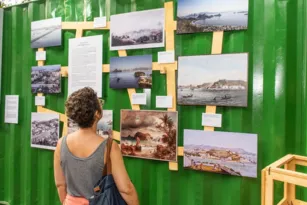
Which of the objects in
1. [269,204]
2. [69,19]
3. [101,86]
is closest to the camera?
[269,204]

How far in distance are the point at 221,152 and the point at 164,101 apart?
51cm

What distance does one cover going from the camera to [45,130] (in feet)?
8.14

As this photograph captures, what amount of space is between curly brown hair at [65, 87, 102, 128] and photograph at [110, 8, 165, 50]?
2.46ft

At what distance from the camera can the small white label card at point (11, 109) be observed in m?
2.68

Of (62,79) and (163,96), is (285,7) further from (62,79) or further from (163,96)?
(62,79)

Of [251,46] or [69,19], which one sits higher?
[69,19]

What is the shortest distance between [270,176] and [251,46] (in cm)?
87

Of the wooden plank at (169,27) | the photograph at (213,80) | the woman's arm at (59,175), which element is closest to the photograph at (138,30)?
the wooden plank at (169,27)

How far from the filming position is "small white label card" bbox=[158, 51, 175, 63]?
1.93 meters

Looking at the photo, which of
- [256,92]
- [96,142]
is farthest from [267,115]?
[96,142]

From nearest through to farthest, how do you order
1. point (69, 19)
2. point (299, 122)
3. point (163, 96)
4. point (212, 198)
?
point (299, 122) → point (212, 198) → point (163, 96) → point (69, 19)

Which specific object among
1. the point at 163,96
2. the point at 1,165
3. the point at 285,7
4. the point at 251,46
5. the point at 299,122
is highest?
the point at 285,7

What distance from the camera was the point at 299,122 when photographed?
5.22 ft

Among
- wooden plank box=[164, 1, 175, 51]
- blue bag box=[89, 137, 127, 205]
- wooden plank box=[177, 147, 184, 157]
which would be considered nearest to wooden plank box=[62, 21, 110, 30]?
wooden plank box=[164, 1, 175, 51]
